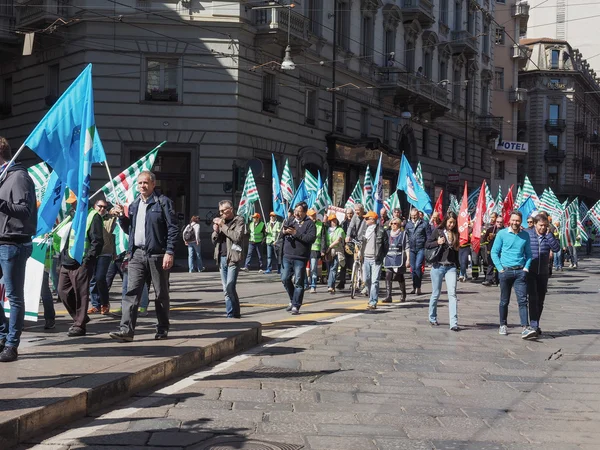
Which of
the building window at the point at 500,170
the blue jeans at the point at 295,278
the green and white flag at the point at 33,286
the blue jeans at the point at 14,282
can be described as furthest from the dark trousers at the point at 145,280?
the building window at the point at 500,170

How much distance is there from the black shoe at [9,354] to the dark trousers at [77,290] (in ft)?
6.13

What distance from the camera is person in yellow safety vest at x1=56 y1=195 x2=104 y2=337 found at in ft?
30.7

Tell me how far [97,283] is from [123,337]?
3.71 m

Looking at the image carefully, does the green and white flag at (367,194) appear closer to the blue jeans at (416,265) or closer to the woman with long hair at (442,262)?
the blue jeans at (416,265)

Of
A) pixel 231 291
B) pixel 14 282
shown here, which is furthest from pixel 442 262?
pixel 14 282

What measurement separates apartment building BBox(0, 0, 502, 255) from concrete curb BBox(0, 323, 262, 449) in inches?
735

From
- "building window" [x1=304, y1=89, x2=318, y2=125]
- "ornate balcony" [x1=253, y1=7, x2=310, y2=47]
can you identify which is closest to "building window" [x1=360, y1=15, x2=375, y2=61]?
"building window" [x1=304, y1=89, x2=318, y2=125]

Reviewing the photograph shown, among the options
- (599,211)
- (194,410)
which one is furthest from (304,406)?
(599,211)

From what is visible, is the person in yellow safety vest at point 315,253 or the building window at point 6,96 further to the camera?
the building window at point 6,96

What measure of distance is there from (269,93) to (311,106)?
316 centimetres

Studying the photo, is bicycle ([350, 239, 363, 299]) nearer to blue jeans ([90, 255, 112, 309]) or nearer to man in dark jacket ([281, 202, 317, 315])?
man in dark jacket ([281, 202, 317, 315])

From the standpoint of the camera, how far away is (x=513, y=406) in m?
7.07

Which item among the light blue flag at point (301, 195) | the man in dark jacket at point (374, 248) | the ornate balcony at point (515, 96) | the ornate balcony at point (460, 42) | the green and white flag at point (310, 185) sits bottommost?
the man in dark jacket at point (374, 248)

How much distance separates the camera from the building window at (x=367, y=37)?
3619 cm
